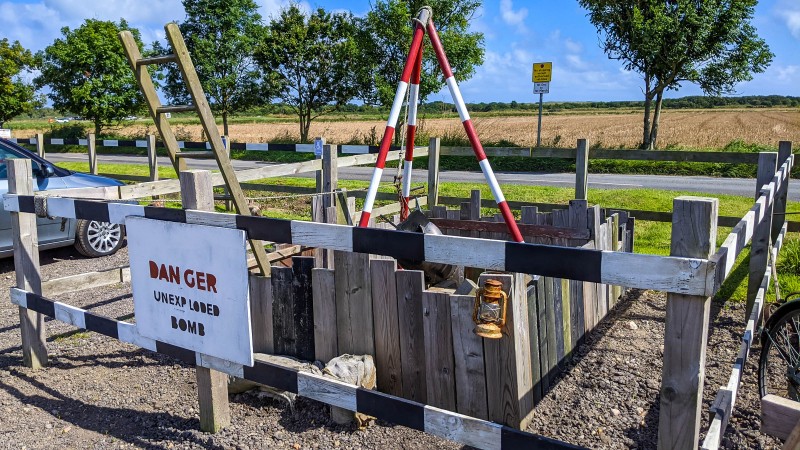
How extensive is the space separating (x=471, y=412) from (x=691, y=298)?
1.84 metres

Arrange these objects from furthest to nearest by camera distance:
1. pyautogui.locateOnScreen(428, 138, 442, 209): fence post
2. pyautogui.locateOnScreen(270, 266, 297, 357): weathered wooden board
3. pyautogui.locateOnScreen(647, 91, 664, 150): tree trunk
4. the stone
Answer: pyautogui.locateOnScreen(647, 91, 664, 150): tree trunk < pyautogui.locateOnScreen(428, 138, 442, 209): fence post < pyautogui.locateOnScreen(270, 266, 297, 357): weathered wooden board < the stone

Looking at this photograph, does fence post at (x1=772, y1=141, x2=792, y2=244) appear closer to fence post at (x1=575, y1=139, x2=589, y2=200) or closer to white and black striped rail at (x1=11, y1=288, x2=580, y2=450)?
fence post at (x1=575, y1=139, x2=589, y2=200)

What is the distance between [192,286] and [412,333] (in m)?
1.25

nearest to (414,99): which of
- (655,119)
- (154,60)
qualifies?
(154,60)

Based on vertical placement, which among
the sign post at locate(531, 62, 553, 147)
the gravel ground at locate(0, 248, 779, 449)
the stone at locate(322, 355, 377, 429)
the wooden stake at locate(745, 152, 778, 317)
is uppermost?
the sign post at locate(531, 62, 553, 147)

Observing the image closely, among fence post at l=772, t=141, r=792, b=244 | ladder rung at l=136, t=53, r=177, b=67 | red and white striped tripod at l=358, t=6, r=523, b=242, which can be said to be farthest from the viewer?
fence post at l=772, t=141, r=792, b=244

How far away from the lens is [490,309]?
120 inches

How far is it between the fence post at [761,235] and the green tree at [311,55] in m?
22.2

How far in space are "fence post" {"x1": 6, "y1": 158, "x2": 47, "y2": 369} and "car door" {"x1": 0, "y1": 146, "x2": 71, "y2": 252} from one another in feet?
11.2

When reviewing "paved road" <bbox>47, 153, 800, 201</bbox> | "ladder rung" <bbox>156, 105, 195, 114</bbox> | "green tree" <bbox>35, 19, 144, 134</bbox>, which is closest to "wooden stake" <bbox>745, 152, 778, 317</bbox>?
"ladder rung" <bbox>156, 105, 195, 114</bbox>

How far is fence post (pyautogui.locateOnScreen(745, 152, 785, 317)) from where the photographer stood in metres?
5.06

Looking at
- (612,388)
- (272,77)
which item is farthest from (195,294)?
(272,77)

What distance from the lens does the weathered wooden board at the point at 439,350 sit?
3.61 m

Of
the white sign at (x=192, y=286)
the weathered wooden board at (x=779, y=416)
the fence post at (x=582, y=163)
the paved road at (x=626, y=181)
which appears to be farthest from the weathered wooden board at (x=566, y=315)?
the paved road at (x=626, y=181)
